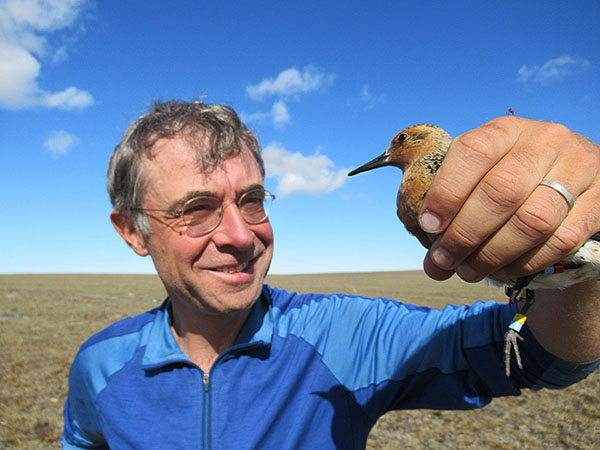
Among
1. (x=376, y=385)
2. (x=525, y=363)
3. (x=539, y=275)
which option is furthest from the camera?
(x=376, y=385)

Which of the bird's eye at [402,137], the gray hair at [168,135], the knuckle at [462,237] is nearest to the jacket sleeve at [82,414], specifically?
the gray hair at [168,135]

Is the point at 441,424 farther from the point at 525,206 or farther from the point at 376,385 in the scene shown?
the point at 525,206

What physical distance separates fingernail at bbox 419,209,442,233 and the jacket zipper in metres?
1.95

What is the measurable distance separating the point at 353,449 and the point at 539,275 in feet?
5.94

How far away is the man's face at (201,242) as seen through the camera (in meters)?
2.80

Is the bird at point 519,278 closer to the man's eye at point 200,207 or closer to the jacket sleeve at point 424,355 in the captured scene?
the jacket sleeve at point 424,355

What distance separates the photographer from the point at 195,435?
99.5 inches

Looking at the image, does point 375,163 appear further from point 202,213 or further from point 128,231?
point 128,231

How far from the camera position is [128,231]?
11.3ft

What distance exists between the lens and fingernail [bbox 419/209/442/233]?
4.86 ft

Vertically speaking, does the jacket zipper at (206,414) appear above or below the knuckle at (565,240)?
below

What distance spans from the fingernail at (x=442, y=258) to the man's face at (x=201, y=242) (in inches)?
62.8

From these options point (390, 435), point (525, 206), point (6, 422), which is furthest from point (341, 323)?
point (6, 422)

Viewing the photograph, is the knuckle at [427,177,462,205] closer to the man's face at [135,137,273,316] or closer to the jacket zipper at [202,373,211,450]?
the man's face at [135,137,273,316]
